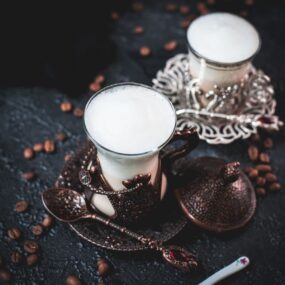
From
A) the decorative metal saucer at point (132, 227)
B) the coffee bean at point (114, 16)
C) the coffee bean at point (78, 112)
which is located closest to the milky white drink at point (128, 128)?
the decorative metal saucer at point (132, 227)

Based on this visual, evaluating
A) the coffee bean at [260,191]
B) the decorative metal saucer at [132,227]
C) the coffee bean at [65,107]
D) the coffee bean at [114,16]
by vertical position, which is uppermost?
the coffee bean at [114,16]

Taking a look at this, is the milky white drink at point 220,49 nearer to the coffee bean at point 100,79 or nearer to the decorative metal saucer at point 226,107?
the decorative metal saucer at point 226,107

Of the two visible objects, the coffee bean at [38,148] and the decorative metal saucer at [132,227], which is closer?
the decorative metal saucer at [132,227]

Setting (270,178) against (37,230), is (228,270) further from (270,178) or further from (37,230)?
(37,230)

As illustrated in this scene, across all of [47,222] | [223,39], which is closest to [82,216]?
[47,222]

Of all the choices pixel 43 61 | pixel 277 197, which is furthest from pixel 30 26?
pixel 277 197

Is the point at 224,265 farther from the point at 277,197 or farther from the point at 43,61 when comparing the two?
the point at 43,61
